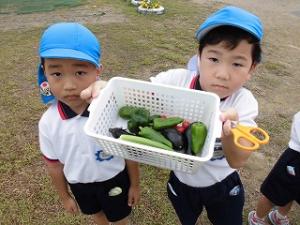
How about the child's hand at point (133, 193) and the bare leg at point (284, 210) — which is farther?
the bare leg at point (284, 210)

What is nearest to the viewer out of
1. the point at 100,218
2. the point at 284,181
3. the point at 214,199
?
the point at 214,199

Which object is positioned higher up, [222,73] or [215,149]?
[222,73]

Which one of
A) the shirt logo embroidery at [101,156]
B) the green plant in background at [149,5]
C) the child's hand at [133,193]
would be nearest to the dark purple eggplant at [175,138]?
the shirt logo embroidery at [101,156]

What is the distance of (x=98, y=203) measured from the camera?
7.84 feet

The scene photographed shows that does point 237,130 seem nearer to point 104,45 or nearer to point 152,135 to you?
point 152,135

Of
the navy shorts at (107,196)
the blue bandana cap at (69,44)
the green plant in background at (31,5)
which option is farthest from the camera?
the green plant in background at (31,5)

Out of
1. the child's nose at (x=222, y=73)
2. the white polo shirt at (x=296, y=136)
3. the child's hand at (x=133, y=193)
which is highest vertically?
the child's nose at (x=222, y=73)

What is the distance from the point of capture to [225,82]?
5.65 ft

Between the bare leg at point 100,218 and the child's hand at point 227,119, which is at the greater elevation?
the child's hand at point 227,119

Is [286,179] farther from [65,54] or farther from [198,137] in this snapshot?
[65,54]

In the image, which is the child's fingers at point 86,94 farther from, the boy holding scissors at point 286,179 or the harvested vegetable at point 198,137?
the boy holding scissors at point 286,179

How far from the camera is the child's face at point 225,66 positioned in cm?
171

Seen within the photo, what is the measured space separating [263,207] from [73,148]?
5.54 ft

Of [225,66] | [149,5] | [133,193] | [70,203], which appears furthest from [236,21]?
[149,5]
